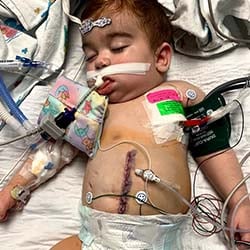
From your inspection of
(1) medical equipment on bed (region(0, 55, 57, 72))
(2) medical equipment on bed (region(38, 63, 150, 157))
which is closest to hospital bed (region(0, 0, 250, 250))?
(1) medical equipment on bed (region(0, 55, 57, 72))

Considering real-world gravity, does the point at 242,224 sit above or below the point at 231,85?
below

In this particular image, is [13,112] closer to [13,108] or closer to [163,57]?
[13,108]

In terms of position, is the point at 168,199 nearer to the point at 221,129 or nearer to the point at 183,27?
the point at 221,129

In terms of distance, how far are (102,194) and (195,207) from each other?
0.23 metres

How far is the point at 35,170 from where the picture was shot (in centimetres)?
153

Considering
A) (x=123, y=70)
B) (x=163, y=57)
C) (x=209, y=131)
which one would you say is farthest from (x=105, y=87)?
(x=209, y=131)

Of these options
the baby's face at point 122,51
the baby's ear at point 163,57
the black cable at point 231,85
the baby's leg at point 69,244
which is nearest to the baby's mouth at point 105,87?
the baby's face at point 122,51

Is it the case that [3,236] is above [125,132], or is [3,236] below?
below

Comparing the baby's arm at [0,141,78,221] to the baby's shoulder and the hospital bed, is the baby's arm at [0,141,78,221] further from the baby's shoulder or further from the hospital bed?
the baby's shoulder

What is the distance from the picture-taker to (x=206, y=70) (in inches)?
63.5

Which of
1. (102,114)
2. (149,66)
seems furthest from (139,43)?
(102,114)

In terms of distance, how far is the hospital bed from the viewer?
1537 millimetres

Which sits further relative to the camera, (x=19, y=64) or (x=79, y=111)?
(x=19, y=64)

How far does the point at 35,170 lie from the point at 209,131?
0.43 m
